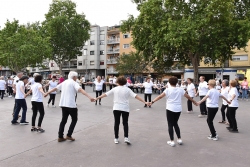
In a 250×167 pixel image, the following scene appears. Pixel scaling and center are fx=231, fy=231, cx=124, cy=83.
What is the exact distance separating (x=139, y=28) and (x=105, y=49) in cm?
3669

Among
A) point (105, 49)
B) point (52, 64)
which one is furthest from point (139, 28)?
point (52, 64)

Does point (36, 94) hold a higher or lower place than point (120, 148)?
higher

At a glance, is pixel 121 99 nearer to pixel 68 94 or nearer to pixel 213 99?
pixel 68 94

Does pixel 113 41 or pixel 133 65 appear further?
pixel 113 41

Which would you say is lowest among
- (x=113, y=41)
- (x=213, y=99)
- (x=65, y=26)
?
(x=213, y=99)

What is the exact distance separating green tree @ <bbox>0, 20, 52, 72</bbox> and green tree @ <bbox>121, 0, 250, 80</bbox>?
1747 centimetres

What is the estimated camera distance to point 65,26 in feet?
150

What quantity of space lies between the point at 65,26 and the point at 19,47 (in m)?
13.3

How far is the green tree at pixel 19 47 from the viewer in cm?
3416

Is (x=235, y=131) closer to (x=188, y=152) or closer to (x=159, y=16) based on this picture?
(x=188, y=152)

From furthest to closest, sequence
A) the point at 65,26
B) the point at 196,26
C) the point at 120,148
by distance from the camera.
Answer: the point at 65,26
the point at 196,26
the point at 120,148

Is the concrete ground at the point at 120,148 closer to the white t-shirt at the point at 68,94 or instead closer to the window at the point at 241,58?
the white t-shirt at the point at 68,94

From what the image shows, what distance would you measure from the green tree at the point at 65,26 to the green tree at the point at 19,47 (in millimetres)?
7576

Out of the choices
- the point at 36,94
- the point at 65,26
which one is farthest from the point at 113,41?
the point at 36,94
